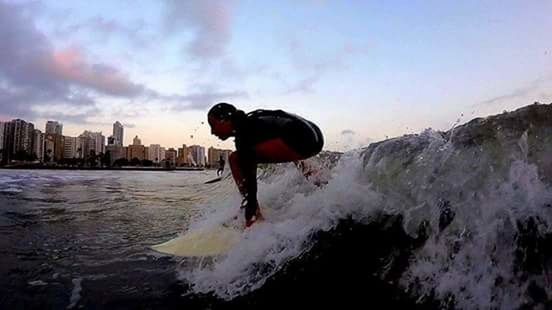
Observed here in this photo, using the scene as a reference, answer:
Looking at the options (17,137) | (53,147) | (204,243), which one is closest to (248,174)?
(204,243)

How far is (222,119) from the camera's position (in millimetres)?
4441

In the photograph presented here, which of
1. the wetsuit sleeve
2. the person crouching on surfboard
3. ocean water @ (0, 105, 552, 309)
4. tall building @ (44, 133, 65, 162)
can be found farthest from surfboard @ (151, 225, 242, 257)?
tall building @ (44, 133, 65, 162)

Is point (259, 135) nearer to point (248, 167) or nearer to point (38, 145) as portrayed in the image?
point (248, 167)

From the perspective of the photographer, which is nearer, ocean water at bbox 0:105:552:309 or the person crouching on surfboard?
ocean water at bbox 0:105:552:309

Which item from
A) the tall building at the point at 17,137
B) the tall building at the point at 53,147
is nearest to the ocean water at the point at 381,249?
the tall building at the point at 53,147

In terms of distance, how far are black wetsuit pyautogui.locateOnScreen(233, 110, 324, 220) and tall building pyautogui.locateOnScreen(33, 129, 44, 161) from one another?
169881 mm

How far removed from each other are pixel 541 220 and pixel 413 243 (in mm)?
970

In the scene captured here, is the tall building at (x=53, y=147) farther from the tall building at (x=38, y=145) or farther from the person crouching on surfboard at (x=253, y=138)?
the person crouching on surfboard at (x=253, y=138)

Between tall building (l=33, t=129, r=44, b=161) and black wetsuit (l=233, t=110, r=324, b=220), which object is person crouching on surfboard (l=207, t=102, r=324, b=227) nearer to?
black wetsuit (l=233, t=110, r=324, b=220)

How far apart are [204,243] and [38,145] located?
181m

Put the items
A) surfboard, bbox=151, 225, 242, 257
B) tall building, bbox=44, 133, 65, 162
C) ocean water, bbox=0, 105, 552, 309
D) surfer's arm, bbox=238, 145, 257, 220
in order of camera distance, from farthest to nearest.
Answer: tall building, bbox=44, 133, 65, 162 < surfboard, bbox=151, 225, 242, 257 < surfer's arm, bbox=238, 145, 257, 220 < ocean water, bbox=0, 105, 552, 309

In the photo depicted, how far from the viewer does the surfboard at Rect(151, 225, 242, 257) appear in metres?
4.46

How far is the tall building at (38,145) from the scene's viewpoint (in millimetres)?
153425

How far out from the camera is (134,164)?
15212cm
